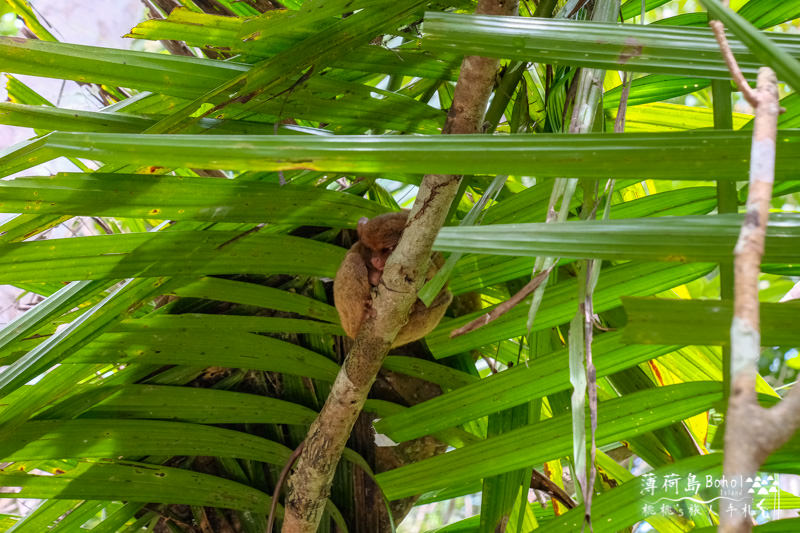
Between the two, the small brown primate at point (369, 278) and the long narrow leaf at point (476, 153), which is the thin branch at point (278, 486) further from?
the long narrow leaf at point (476, 153)

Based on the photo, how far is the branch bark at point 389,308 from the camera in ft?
2.88

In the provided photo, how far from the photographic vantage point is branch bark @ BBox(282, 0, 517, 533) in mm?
878

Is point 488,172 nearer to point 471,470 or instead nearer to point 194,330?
point 471,470

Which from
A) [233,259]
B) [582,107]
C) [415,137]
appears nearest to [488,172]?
[415,137]

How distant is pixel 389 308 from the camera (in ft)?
3.12

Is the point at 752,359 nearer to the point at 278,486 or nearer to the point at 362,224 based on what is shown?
the point at 362,224

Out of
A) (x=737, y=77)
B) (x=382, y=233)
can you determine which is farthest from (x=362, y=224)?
(x=737, y=77)

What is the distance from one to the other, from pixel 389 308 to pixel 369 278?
186 millimetres

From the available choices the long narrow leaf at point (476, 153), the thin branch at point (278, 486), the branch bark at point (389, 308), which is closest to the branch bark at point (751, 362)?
the long narrow leaf at point (476, 153)

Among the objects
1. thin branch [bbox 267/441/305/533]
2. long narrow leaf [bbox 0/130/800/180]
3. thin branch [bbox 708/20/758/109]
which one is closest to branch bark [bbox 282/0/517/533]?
thin branch [bbox 267/441/305/533]

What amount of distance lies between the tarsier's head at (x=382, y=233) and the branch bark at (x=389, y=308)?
156mm

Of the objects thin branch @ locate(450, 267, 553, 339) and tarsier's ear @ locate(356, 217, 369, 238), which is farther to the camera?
tarsier's ear @ locate(356, 217, 369, 238)

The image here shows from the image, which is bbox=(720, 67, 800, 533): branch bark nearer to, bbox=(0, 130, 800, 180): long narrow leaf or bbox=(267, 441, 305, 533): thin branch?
bbox=(0, 130, 800, 180): long narrow leaf

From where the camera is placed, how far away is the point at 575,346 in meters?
0.59
